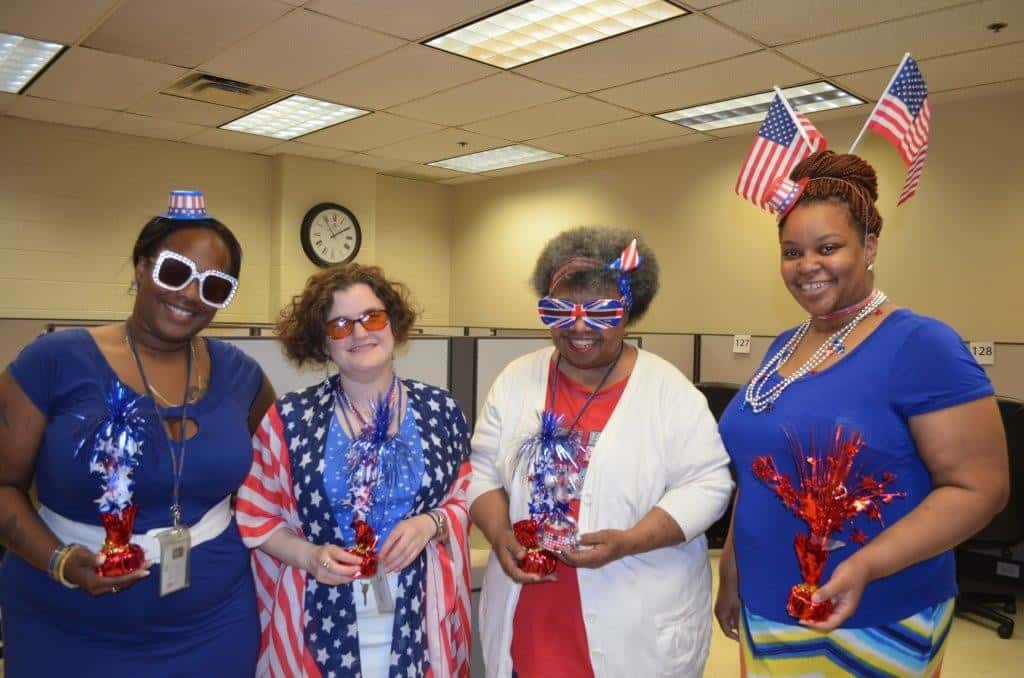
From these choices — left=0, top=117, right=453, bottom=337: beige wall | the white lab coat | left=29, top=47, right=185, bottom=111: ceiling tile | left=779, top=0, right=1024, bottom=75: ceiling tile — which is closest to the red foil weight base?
the white lab coat

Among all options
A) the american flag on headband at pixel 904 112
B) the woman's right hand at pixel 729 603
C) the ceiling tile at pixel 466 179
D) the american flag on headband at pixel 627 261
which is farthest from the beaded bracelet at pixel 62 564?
the ceiling tile at pixel 466 179

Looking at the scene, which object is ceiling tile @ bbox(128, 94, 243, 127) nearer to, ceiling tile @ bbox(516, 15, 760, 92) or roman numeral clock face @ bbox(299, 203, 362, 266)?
roman numeral clock face @ bbox(299, 203, 362, 266)

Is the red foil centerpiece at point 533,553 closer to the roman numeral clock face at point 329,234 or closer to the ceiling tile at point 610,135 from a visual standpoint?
the ceiling tile at point 610,135

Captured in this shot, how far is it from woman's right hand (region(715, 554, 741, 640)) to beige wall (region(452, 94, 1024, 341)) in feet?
15.1

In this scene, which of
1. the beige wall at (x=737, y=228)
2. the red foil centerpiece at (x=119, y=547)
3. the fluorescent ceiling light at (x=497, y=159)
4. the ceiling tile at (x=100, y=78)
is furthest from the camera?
the fluorescent ceiling light at (x=497, y=159)

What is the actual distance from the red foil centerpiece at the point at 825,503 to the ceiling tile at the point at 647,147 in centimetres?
559

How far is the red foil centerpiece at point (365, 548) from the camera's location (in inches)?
56.7

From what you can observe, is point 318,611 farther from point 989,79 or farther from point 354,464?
point 989,79

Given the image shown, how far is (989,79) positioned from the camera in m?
4.84

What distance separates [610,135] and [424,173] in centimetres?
262

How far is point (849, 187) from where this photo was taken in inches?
55.2

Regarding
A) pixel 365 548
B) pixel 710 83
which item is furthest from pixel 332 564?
pixel 710 83

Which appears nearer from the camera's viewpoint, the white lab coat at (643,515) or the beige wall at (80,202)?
the white lab coat at (643,515)

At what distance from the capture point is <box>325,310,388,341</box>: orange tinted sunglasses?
164cm
